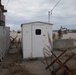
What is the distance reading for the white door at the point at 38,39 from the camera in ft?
46.2

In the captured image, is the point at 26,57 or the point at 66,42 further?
the point at 66,42

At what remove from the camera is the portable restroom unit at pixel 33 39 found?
555 inches

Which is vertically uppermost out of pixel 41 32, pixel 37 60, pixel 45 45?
pixel 41 32

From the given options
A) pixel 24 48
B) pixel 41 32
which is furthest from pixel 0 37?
pixel 41 32

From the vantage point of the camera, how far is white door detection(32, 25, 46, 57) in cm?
1409

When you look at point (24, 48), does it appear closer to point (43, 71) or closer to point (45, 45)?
point (45, 45)

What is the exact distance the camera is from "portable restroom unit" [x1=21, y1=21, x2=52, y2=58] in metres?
14.1

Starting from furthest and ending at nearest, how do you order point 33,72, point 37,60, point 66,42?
1. point 66,42
2. point 37,60
3. point 33,72

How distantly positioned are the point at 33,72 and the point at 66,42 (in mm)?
10970

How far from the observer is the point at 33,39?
553 inches

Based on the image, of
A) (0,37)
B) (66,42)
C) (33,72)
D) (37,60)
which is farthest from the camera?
(66,42)

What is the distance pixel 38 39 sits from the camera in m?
14.1

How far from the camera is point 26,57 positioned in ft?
46.3

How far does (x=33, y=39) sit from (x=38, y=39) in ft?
1.11
